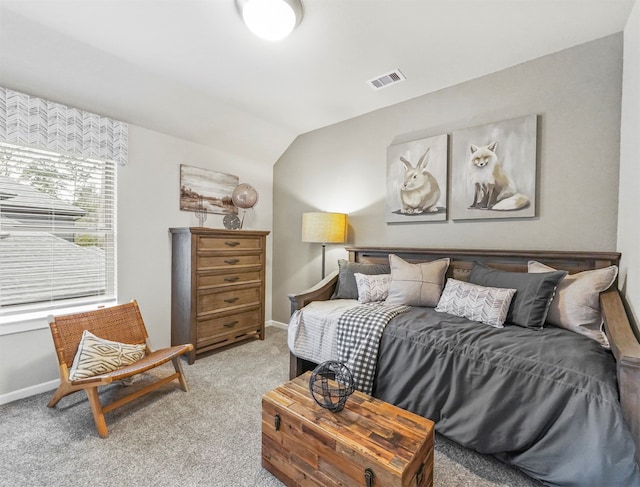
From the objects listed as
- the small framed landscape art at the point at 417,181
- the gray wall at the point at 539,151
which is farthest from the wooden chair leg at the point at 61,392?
the small framed landscape art at the point at 417,181

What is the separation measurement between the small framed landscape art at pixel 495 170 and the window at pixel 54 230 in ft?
10.1

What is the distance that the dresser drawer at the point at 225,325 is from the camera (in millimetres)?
2805

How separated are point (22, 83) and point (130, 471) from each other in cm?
261

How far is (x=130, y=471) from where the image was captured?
1421 millimetres

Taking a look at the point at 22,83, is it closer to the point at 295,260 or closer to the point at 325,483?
the point at 295,260

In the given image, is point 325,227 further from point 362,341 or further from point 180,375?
point 180,375

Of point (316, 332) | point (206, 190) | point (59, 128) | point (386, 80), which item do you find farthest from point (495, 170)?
point (59, 128)

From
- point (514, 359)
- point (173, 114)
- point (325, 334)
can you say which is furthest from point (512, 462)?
point (173, 114)

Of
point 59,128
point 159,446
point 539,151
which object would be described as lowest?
point 159,446

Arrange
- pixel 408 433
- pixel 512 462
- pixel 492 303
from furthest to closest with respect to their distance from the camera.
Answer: pixel 492 303 < pixel 512 462 < pixel 408 433

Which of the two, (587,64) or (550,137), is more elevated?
(587,64)

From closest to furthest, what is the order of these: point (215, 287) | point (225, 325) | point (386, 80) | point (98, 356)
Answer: point (98, 356) → point (386, 80) → point (215, 287) → point (225, 325)

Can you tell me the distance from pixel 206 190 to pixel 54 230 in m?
1.36

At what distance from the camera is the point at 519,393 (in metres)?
1.37
